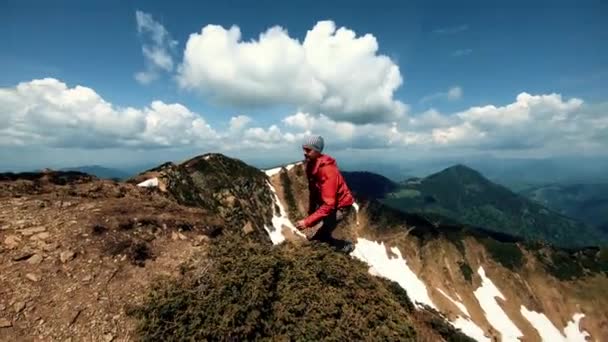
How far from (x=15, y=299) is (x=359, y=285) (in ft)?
36.1

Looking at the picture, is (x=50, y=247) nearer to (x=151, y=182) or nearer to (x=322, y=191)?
(x=322, y=191)

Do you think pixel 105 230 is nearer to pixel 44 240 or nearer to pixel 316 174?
pixel 44 240

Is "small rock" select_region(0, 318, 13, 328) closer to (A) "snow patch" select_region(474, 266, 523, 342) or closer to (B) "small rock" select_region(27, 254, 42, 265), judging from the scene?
(B) "small rock" select_region(27, 254, 42, 265)

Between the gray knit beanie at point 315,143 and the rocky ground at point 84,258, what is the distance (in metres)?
6.27

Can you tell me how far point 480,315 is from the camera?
114062 millimetres

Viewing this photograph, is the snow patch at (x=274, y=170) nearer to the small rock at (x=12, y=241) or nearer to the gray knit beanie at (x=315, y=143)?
the small rock at (x=12, y=241)

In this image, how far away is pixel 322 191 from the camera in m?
12.4

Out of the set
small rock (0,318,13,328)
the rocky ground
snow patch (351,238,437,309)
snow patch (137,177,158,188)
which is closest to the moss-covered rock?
snow patch (137,177,158,188)

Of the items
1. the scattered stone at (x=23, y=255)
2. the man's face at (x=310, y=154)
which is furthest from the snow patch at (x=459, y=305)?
the scattered stone at (x=23, y=255)

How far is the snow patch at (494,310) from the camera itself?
112m

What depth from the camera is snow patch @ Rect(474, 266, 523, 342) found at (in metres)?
112

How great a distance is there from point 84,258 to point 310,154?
29.0 ft

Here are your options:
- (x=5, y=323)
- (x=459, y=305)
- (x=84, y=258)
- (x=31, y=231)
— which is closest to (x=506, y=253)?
(x=459, y=305)

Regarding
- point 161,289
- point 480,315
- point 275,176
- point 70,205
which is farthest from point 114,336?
point 275,176
